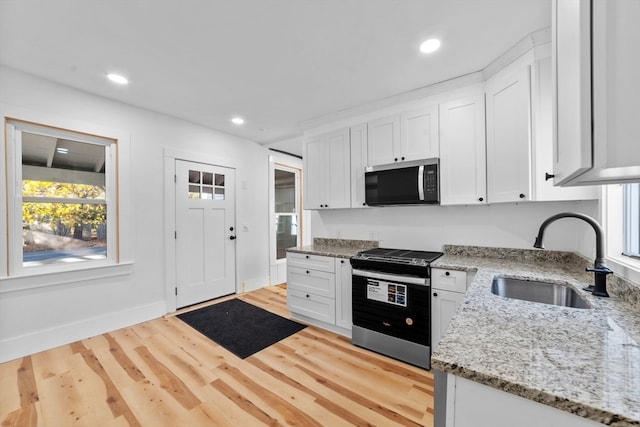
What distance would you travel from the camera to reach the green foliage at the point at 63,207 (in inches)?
96.8

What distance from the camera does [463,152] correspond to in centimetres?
237

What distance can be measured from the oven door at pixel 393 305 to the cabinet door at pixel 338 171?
1.01m

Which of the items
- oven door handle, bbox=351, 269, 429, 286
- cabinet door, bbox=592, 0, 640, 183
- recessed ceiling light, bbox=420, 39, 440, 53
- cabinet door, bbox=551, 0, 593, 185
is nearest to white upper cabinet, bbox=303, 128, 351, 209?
oven door handle, bbox=351, 269, 429, 286

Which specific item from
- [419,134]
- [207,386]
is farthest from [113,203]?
[419,134]

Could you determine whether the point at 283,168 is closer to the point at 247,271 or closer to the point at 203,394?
the point at 247,271

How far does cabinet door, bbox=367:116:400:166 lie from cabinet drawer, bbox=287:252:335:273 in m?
1.19

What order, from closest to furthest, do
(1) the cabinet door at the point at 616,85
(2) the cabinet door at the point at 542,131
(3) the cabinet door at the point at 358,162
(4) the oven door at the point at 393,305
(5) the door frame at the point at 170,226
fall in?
(1) the cabinet door at the point at 616,85 < (2) the cabinet door at the point at 542,131 < (4) the oven door at the point at 393,305 < (3) the cabinet door at the point at 358,162 < (5) the door frame at the point at 170,226

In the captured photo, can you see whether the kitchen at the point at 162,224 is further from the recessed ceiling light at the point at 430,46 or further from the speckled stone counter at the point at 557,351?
the speckled stone counter at the point at 557,351

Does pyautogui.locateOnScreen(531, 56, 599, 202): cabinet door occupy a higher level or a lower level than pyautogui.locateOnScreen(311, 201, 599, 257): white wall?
higher

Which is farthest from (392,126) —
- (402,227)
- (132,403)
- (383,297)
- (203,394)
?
(132,403)

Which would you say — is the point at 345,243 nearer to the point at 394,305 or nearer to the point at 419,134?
the point at 394,305

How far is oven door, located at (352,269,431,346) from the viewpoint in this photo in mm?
2125

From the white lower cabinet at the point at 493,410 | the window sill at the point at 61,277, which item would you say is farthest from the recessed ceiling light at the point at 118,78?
the white lower cabinet at the point at 493,410

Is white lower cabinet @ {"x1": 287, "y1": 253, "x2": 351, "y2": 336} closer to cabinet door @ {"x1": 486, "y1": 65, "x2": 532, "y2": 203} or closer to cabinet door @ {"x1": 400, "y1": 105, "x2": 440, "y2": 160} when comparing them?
cabinet door @ {"x1": 400, "y1": 105, "x2": 440, "y2": 160}
